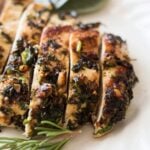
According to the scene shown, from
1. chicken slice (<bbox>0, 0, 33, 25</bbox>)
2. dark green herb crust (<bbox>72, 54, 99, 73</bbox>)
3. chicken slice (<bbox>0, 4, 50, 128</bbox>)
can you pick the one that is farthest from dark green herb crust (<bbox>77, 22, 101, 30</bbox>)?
chicken slice (<bbox>0, 0, 33, 25</bbox>)

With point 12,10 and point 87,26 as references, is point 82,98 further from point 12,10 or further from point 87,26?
point 12,10

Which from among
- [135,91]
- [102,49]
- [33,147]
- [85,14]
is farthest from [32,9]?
[33,147]

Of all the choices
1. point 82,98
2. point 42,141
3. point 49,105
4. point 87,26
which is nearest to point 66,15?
point 87,26

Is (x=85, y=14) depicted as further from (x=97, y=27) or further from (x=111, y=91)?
(x=111, y=91)

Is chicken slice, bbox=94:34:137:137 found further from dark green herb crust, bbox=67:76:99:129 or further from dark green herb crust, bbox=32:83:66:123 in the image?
dark green herb crust, bbox=32:83:66:123

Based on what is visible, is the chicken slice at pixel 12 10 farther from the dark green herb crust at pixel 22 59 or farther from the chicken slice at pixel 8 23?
the dark green herb crust at pixel 22 59

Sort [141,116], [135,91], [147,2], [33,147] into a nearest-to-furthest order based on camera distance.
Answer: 1. [33,147]
2. [141,116]
3. [135,91]
4. [147,2]

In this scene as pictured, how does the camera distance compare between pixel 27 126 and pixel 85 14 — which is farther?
pixel 85 14
